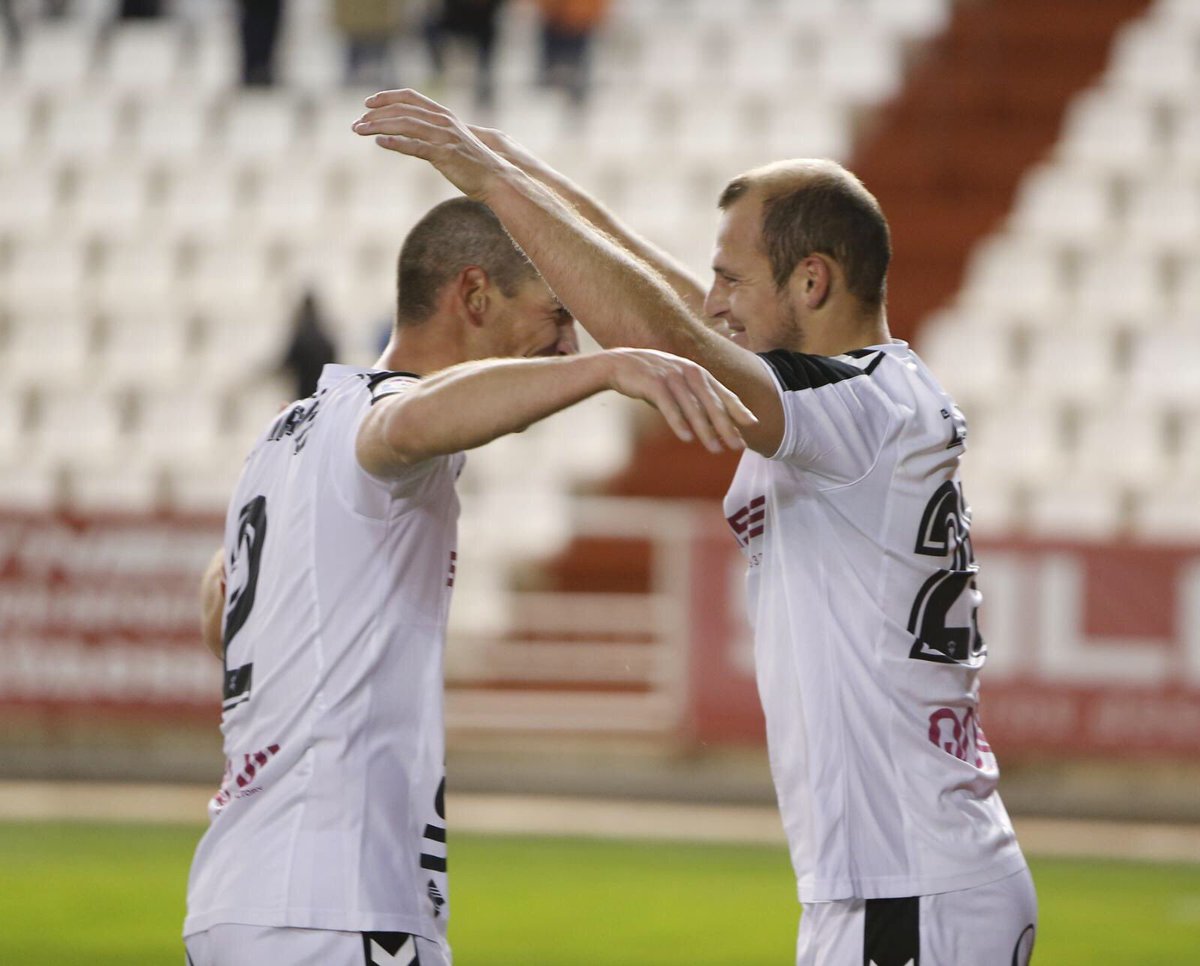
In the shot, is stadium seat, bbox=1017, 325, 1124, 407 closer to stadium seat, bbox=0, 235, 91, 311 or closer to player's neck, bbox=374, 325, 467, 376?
stadium seat, bbox=0, 235, 91, 311

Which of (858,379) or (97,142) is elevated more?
(97,142)

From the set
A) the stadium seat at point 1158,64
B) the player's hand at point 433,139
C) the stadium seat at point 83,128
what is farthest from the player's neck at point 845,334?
the stadium seat at point 83,128

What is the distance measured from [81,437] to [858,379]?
13271 millimetres

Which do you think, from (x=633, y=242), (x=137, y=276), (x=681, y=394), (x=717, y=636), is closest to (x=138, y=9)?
(x=137, y=276)

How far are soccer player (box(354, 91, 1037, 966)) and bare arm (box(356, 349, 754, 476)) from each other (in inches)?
11.0

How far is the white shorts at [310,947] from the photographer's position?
3.48 m

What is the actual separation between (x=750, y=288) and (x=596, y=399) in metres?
9.10

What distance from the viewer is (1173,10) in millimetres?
16906

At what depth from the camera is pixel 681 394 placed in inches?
125

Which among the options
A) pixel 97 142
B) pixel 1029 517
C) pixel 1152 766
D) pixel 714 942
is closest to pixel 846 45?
pixel 1029 517

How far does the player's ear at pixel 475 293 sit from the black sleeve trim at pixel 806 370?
59 centimetres

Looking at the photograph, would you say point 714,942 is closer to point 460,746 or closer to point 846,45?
point 460,746

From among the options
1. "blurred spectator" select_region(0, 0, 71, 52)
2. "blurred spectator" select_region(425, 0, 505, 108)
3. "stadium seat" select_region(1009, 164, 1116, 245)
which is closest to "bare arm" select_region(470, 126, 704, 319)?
"stadium seat" select_region(1009, 164, 1116, 245)

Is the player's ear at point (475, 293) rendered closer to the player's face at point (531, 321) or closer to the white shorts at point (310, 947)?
the player's face at point (531, 321)
